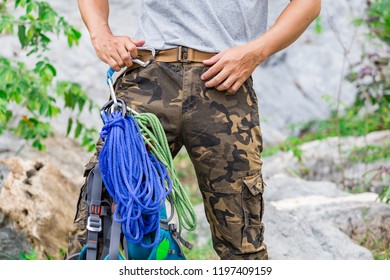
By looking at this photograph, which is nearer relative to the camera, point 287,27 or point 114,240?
point 114,240

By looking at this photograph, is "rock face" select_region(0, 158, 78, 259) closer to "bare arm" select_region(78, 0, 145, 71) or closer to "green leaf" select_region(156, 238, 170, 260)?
"bare arm" select_region(78, 0, 145, 71)

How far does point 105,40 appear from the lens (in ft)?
8.96

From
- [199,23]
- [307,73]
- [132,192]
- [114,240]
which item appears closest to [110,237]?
[114,240]

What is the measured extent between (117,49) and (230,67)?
0.40 meters

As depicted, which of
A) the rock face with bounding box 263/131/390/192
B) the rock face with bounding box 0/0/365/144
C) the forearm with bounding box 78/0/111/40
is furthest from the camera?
the rock face with bounding box 0/0/365/144

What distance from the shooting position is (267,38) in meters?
2.67

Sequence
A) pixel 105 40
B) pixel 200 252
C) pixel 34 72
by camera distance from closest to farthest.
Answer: pixel 105 40 → pixel 34 72 → pixel 200 252

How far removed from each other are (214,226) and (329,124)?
680cm

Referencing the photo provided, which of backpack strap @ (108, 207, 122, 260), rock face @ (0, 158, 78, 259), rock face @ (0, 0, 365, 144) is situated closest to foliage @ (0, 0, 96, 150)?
rock face @ (0, 158, 78, 259)

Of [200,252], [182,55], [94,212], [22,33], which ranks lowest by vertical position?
[200,252]

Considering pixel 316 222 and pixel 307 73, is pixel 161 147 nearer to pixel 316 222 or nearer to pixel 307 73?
pixel 316 222

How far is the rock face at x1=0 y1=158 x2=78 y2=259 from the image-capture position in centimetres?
441

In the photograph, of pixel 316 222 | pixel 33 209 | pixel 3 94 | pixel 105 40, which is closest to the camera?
pixel 105 40
